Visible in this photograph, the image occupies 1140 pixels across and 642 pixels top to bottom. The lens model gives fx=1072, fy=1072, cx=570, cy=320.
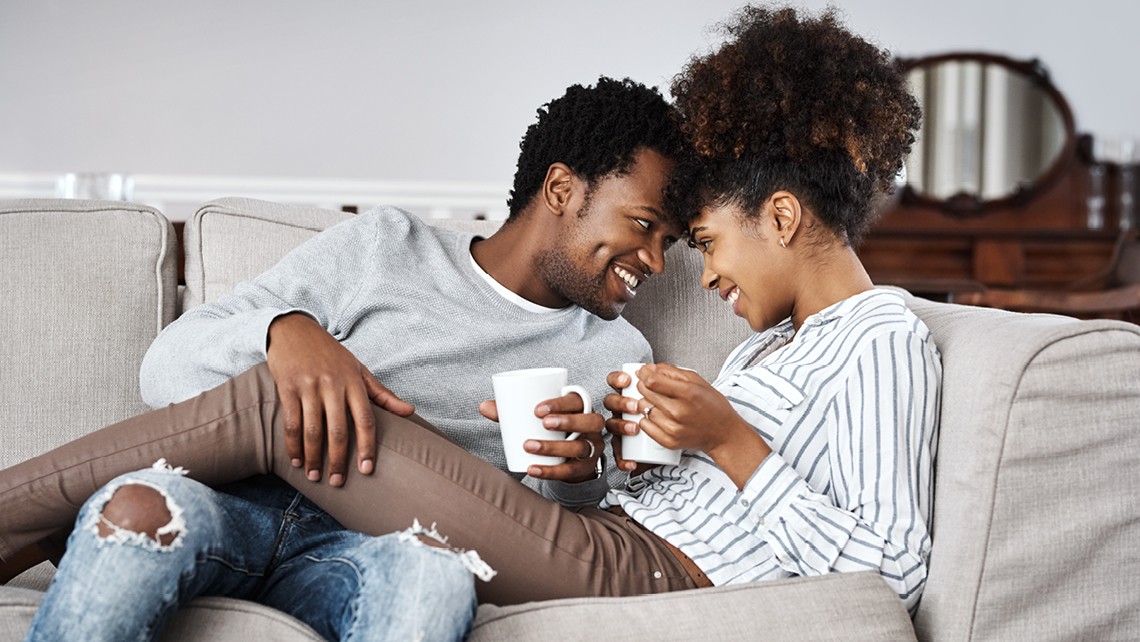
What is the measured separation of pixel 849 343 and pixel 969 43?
14.3ft

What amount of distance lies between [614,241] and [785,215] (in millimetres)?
282

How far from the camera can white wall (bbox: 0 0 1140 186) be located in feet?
14.5

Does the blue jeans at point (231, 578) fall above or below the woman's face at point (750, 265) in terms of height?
below

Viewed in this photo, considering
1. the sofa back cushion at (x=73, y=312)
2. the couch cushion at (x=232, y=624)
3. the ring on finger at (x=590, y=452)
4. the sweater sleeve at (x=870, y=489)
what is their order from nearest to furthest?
the couch cushion at (x=232, y=624) → the sweater sleeve at (x=870, y=489) → the ring on finger at (x=590, y=452) → the sofa back cushion at (x=73, y=312)

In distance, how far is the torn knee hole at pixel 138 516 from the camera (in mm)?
918

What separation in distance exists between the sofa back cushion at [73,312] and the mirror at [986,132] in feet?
13.2

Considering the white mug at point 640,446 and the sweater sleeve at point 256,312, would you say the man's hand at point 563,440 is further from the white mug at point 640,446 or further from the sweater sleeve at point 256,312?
the sweater sleeve at point 256,312

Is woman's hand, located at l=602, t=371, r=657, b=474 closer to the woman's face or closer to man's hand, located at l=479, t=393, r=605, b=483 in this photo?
man's hand, located at l=479, t=393, r=605, b=483

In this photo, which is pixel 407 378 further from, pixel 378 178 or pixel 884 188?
pixel 378 178

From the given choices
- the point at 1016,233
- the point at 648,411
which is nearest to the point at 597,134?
the point at 648,411

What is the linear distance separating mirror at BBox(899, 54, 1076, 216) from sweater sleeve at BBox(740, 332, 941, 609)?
4023mm

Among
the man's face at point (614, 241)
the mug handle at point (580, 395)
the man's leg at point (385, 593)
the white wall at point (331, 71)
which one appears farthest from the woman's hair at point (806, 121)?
the white wall at point (331, 71)

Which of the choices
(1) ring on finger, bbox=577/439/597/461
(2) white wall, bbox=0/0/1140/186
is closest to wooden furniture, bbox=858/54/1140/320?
(2) white wall, bbox=0/0/1140/186

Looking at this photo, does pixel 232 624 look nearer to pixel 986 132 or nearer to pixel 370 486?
pixel 370 486
